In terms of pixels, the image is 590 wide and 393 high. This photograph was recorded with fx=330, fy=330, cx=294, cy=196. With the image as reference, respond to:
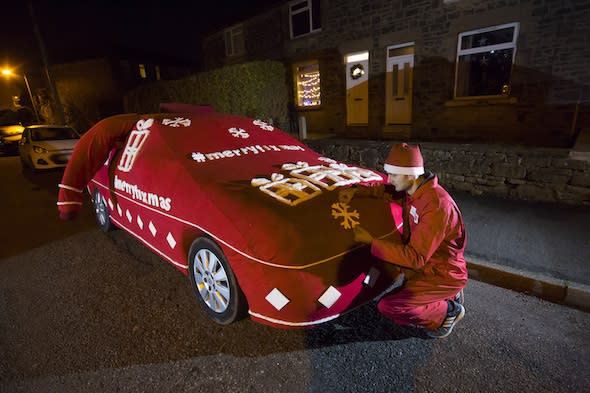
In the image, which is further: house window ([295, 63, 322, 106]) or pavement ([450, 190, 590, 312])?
house window ([295, 63, 322, 106])

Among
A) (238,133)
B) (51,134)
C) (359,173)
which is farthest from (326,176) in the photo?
(51,134)

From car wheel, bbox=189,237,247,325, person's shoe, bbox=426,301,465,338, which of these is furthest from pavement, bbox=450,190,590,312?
car wheel, bbox=189,237,247,325

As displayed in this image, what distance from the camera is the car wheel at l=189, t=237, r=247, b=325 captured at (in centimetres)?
232

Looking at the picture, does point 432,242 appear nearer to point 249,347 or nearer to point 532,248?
point 249,347

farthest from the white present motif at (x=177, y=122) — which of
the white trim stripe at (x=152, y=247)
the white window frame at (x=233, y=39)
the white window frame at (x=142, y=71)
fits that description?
the white window frame at (x=142, y=71)

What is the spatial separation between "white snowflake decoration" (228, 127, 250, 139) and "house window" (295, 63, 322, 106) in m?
8.66

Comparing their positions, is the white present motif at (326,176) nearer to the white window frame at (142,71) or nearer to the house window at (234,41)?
the house window at (234,41)

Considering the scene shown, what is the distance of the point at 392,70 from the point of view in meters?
9.24

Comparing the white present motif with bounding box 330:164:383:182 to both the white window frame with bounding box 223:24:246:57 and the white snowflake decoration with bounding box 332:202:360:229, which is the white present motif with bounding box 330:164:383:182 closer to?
the white snowflake decoration with bounding box 332:202:360:229

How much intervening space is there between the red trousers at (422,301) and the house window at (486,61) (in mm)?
7119

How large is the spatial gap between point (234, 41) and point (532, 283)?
1599cm

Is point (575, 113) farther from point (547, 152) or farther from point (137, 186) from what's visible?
point (137, 186)

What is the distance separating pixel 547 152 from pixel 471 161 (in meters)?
1.00

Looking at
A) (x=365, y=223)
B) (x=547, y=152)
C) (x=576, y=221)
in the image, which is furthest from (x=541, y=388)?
(x=547, y=152)
